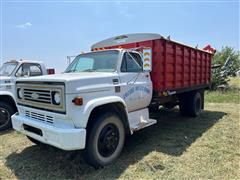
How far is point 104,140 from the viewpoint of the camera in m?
3.79

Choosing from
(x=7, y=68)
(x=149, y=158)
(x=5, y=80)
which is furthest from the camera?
(x=7, y=68)

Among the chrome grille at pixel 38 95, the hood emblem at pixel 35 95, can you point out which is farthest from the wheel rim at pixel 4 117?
the hood emblem at pixel 35 95

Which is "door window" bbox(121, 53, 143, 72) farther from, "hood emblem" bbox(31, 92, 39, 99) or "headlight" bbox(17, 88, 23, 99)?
"headlight" bbox(17, 88, 23, 99)

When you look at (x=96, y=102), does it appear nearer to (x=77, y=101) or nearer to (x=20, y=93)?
(x=77, y=101)

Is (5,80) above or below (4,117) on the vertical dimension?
above

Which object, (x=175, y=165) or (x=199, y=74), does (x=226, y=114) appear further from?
(x=175, y=165)

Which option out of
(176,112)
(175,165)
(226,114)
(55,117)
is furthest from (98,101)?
(226,114)

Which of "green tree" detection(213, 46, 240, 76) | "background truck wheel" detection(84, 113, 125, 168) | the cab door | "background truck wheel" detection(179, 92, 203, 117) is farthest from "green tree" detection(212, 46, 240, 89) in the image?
"background truck wheel" detection(84, 113, 125, 168)

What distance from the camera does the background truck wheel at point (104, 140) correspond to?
3.54 metres

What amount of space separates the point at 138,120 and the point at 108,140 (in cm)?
110

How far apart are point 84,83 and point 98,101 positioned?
377 mm

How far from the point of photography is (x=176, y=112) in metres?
8.73

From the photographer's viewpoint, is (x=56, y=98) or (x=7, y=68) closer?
(x=56, y=98)

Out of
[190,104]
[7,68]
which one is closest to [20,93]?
[7,68]
